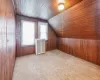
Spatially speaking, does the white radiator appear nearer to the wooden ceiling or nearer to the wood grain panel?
the wood grain panel

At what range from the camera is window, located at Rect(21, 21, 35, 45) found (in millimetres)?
4492

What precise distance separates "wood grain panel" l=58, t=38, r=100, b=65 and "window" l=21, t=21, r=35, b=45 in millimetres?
2075

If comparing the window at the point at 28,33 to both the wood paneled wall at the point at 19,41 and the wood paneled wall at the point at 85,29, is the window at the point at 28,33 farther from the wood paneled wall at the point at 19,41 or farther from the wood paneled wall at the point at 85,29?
the wood paneled wall at the point at 85,29

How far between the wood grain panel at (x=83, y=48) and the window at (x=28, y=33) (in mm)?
2075

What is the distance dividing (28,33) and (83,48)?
3.05 meters

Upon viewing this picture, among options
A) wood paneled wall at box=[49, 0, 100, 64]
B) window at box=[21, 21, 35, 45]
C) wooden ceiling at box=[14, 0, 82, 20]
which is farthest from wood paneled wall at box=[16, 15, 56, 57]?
wood paneled wall at box=[49, 0, 100, 64]

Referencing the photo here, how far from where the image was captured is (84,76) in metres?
2.31

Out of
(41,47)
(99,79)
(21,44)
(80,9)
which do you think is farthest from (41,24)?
(99,79)

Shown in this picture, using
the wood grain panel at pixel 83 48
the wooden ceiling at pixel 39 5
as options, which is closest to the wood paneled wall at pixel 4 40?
the wooden ceiling at pixel 39 5

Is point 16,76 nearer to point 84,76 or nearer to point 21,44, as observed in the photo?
point 84,76

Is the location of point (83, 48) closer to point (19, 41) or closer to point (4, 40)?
point (19, 41)

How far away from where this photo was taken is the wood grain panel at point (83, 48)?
328 cm

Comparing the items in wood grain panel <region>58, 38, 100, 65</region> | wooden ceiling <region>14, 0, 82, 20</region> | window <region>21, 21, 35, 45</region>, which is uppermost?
wooden ceiling <region>14, 0, 82, 20</region>

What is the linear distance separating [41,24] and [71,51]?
2499 millimetres
